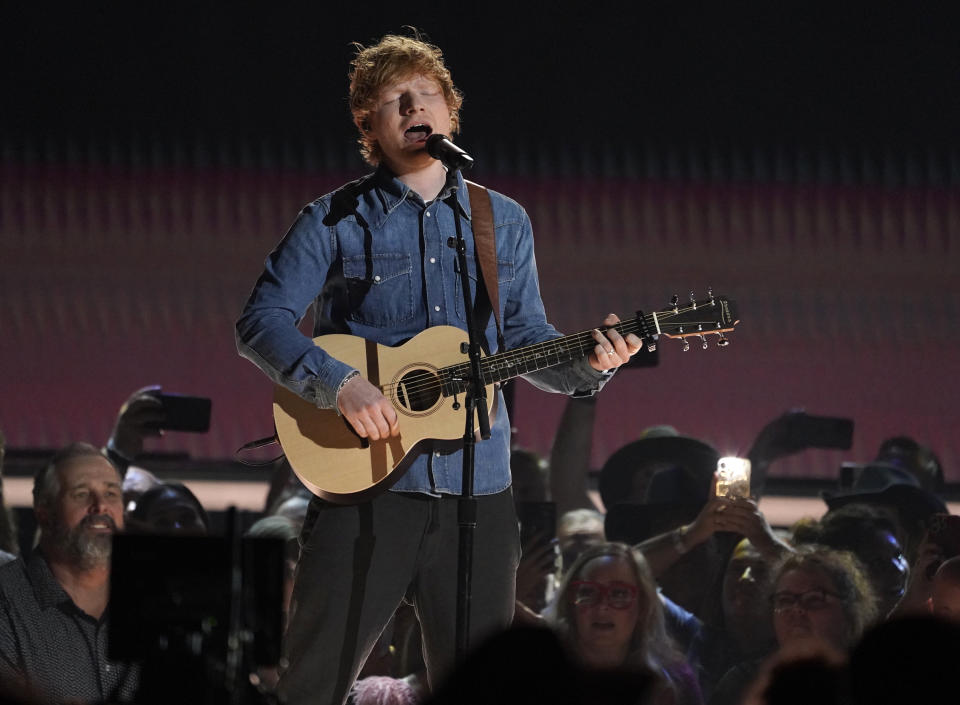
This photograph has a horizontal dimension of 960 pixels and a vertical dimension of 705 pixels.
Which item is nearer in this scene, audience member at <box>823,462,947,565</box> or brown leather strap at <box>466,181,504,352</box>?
brown leather strap at <box>466,181,504,352</box>

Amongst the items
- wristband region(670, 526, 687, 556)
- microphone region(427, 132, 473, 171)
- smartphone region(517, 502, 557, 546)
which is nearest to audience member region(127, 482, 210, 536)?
smartphone region(517, 502, 557, 546)

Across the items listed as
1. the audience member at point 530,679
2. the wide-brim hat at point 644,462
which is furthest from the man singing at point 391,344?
the wide-brim hat at point 644,462

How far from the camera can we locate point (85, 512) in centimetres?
471

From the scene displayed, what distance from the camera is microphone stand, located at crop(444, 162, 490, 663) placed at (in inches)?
121

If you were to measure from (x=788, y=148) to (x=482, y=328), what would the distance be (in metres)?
5.22

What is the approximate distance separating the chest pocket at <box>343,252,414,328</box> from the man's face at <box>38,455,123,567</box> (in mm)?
1626

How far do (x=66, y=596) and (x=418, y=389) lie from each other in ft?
5.53

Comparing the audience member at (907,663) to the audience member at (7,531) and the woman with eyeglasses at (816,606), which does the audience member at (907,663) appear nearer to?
the woman with eyeglasses at (816,606)

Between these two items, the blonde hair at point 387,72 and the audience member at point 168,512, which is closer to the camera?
the blonde hair at point 387,72

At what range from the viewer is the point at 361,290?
3.37 meters

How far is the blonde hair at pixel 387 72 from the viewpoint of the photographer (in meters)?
3.46

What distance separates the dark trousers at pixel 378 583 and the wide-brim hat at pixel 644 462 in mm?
3188

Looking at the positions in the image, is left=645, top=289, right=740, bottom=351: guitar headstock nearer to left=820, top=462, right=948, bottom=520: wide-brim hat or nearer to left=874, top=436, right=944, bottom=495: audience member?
left=820, top=462, right=948, bottom=520: wide-brim hat

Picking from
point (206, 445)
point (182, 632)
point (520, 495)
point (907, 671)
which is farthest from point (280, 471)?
point (907, 671)
